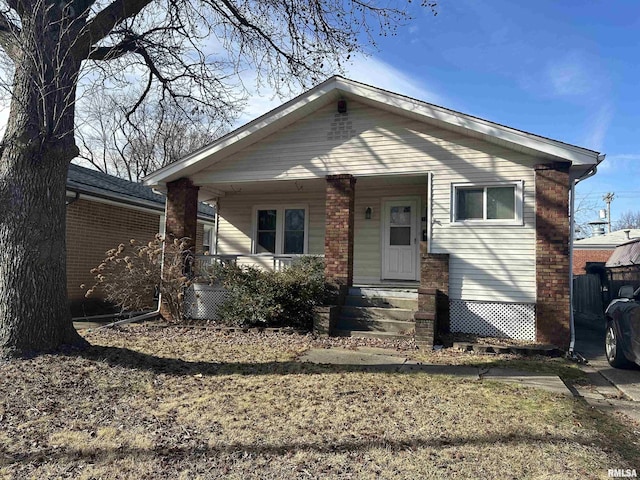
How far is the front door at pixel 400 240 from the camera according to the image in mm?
11719

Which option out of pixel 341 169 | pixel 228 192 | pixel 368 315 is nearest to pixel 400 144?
pixel 341 169

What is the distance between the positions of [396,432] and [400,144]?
22.8ft

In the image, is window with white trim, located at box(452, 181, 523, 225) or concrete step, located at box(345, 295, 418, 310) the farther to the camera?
concrete step, located at box(345, 295, 418, 310)

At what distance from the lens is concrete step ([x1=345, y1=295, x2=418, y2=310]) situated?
9.30 metres

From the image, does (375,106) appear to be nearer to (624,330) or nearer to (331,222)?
(331,222)

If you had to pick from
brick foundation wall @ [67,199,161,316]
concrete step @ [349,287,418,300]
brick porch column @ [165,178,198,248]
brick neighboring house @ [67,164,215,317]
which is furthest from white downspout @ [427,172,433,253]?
brick foundation wall @ [67,199,161,316]

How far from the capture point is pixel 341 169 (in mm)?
10164

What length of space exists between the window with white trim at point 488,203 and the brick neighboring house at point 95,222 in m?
9.63

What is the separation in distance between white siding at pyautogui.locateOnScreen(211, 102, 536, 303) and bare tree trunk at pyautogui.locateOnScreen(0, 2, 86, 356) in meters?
5.19

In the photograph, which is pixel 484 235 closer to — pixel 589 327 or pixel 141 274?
pixel 589 327

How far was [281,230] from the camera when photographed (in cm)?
1300

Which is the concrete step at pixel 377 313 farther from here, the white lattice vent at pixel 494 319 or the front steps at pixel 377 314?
the white lattice vent at pixel 494 319

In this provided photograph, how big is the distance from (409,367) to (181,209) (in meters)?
7.10

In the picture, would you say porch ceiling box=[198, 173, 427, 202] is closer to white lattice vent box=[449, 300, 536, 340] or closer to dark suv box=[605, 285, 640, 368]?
white lattice vent box=[449, 300, 536, 340]
